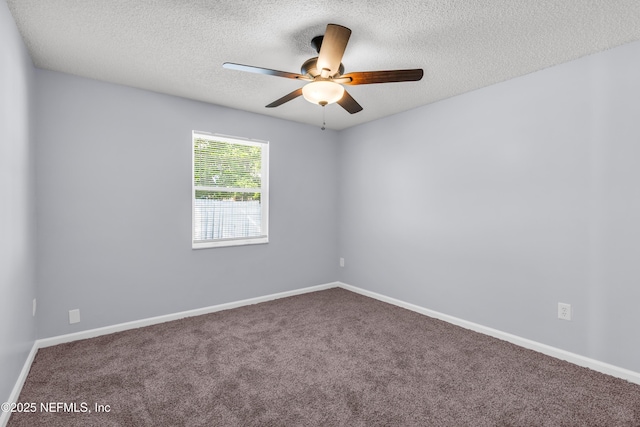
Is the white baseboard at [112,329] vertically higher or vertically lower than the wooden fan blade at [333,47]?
lower

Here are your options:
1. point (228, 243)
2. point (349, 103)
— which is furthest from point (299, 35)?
point (228, 243)

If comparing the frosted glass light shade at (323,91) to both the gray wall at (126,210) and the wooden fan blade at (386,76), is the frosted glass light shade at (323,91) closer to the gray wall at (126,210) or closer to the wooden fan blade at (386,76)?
the wooden fan blade at (386,76)

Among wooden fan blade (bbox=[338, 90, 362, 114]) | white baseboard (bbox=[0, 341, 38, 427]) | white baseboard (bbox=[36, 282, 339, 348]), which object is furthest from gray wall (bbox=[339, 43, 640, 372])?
white baseboard (bbox=[0, 341, 38, 427])

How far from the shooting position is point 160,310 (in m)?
3.23

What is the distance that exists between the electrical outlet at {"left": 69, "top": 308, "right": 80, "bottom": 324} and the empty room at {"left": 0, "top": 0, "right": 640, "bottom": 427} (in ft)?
0.04

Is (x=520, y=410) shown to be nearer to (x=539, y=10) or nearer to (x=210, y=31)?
(x=539, y=10)

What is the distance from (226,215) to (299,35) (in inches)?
91.3

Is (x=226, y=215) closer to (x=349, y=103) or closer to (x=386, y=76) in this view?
(x=349, y=103)

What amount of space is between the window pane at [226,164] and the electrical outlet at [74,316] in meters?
1.63

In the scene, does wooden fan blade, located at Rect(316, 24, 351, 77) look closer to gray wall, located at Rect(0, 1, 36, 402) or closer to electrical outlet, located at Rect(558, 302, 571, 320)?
gray wall, located at Rect(0, 1, 36, 402)

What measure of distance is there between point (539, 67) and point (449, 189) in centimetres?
129

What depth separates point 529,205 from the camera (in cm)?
270

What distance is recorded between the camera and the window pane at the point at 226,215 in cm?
359

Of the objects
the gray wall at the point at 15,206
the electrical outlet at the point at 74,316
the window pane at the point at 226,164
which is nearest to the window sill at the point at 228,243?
the window pane at the point at 226,164
